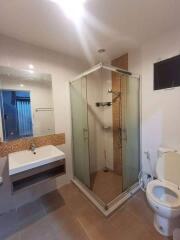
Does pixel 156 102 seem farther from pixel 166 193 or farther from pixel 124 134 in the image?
pixel 166 193

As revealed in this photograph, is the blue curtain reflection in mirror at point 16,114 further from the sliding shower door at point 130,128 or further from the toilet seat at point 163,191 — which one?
the toilet seat at point 163,191

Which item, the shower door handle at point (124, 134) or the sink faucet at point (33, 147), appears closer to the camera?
the sink faucet at point (33, 147)

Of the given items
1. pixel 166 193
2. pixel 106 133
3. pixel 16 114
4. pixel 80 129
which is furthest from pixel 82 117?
pixel 166 193

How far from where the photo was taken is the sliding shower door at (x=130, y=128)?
2.19 metres

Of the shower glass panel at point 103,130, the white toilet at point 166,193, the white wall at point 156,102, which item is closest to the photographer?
the white toilet at point 166,193

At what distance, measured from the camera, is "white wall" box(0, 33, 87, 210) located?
6.12 ft

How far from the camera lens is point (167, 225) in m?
1.46

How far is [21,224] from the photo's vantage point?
1689 millimetres

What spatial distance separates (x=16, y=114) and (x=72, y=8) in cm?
147

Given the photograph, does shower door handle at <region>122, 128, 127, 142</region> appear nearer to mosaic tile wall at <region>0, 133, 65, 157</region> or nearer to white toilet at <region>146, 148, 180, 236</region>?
white toilet at <region>146, 148, 180, 236</region>

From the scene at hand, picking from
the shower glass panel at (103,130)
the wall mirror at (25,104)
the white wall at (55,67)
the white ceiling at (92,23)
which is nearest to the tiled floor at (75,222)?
the white wall at (55,67)

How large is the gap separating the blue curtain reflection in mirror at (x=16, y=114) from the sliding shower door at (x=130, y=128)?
4.84 feet

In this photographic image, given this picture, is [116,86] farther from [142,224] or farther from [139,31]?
[142,224]

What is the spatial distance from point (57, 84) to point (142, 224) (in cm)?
229
